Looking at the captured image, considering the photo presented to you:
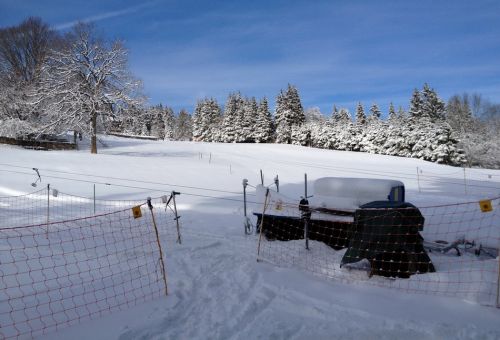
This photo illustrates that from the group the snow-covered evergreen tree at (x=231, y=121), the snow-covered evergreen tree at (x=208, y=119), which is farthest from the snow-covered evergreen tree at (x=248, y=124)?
the snow-covered evergreen tree at (x=208, y=119)

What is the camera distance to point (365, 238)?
611 centimetres

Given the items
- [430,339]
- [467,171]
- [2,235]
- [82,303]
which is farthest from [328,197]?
[467,171]

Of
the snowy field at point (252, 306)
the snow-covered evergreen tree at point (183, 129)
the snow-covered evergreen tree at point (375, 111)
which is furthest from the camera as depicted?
the snow-covered evergreen tree at point (183, 129)

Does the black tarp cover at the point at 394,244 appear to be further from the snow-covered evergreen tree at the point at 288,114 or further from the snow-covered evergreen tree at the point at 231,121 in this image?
the snow-covered evergreen tree at the point at 231,121

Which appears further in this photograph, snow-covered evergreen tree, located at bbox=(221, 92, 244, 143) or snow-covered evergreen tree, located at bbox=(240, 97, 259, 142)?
snow-covered evergreen tree, located at bbox=(221, 92, 244, 143)

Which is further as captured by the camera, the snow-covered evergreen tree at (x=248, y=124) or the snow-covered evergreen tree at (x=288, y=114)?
the snow-covered evergreen tree at (x=248, y=124)

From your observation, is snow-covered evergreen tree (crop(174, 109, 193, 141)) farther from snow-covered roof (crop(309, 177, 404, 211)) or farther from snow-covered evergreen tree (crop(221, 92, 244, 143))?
snow-covered roof (crop(309, 177, 404, 211))

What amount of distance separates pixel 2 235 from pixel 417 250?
954 centimetres

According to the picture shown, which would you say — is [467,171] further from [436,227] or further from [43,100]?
[43,100]

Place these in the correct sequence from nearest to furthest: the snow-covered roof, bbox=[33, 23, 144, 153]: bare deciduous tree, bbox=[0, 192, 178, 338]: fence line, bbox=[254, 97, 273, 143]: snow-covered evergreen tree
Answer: bbox=[0, 192, 178, 338]: fence line, the snow-covered roof, bbox=[33, 23, 144, 153]: bare deciduous tree, bbox=[254, 97, 273, 143]: snow-covered evergreen tree

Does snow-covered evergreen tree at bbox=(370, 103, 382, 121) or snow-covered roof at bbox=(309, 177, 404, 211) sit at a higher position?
snow-covered evergreen tree at bbox=(370, 103, 382, 121)

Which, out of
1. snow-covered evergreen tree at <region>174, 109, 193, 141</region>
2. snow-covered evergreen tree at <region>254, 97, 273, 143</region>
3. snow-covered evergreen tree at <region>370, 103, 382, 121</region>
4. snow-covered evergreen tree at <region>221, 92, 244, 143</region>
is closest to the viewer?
snow-covered evergreen tree at <region>254, 97, 273, 143</region>

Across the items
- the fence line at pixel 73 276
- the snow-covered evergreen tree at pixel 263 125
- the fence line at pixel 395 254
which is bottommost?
the fence line at pixel 73 276

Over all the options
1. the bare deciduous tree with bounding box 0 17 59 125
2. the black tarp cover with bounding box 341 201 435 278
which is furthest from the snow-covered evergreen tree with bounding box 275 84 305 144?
the black tarp cover with bounding box 341 201 435 278
